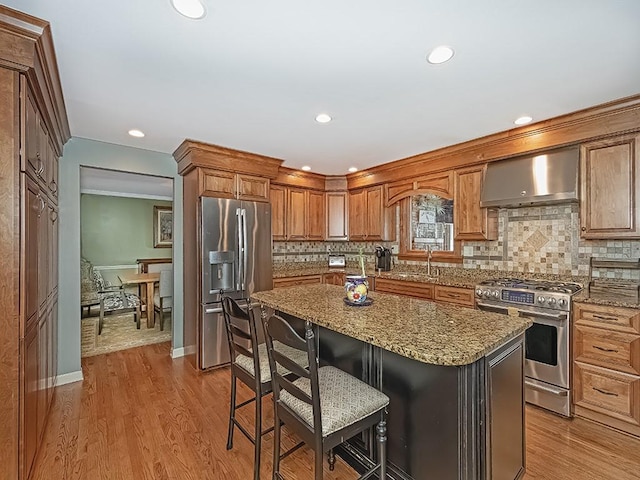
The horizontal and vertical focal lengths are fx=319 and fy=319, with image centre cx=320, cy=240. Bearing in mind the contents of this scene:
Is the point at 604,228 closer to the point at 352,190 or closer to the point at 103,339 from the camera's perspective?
the point at 352,190

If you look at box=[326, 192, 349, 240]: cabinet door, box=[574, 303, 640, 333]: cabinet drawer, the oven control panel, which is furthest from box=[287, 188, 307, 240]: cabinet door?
box=[574, 303, 640, 333]: cabinet drawer

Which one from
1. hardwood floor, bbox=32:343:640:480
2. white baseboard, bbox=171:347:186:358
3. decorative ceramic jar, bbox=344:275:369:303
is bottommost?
hardwood floor, bbox=32:343:640:480

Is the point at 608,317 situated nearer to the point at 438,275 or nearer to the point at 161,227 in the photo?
the point at 438,275

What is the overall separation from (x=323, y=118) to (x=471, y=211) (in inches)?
77.7

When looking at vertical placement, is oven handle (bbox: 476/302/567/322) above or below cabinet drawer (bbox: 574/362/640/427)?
above

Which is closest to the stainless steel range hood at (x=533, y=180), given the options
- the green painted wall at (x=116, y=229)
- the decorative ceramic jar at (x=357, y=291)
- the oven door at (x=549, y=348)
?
the oven door at (x=549, y=348)

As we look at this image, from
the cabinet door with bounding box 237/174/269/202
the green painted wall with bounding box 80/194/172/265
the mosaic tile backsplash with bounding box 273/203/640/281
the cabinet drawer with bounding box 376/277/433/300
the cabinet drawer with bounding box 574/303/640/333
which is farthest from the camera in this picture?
the green painted wall with bounding box 80/194/172/265

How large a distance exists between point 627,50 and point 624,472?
2.46 metres

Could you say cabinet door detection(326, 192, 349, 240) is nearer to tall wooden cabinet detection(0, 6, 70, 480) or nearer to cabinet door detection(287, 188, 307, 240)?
cabinet door detection(287, 188, 307, 240)

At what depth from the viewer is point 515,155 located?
10.2ft

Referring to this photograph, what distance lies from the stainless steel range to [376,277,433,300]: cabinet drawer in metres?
0.85

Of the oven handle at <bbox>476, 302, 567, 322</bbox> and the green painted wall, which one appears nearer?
the oven handle at <bbox>476, 302, 567, 322</bbox>

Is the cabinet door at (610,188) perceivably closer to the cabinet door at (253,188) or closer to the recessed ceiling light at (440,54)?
the recessed ceiling light at (440,54)

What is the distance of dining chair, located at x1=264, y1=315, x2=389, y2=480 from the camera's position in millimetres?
1332
